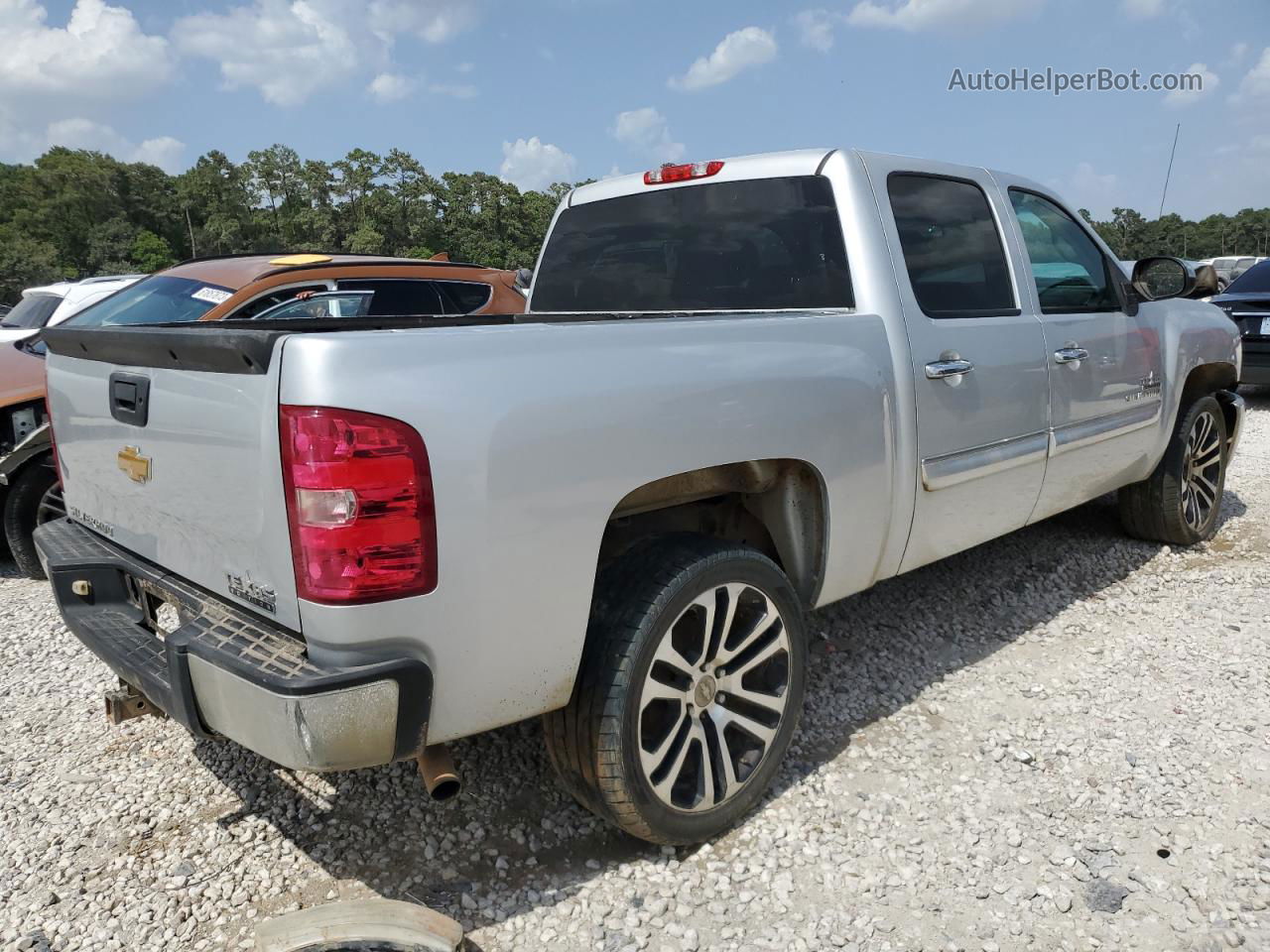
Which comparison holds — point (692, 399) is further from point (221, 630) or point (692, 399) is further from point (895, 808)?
point (895, 808)

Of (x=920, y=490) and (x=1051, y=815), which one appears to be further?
(x=920, y=490)

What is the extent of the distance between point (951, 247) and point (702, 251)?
95 cm

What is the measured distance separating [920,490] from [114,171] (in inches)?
4041

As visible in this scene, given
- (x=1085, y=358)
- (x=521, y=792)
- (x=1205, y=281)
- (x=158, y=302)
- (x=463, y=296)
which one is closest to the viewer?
(x=521, y=792)

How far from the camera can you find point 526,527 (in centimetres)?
198

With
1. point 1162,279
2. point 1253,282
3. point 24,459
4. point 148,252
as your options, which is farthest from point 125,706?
point 148,252

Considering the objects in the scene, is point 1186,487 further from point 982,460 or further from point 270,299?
point 270,299

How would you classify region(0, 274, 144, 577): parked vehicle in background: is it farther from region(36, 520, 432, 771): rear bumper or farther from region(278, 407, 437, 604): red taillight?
region(278, 407, 437, 604): red taillight

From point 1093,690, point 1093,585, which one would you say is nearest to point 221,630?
point 1093,690

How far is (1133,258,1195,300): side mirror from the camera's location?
14.6ft

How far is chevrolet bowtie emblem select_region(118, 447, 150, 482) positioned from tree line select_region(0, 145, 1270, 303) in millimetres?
78697

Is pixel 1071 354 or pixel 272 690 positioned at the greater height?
pixel 1071 354

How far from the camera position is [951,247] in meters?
3.43

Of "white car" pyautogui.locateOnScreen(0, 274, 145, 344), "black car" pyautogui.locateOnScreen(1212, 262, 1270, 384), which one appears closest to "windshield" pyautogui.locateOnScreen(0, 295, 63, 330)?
"white car" pyautogui.locateOnScreen(0, 274, 145, 344)
